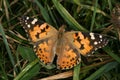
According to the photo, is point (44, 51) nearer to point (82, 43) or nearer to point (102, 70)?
point (82, 43)

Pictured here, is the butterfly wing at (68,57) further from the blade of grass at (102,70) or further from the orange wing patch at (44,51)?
the blade of grass at (102,70)

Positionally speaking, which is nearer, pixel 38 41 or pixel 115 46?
pixel 38 41

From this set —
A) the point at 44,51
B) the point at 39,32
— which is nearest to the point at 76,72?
the point at 44,51

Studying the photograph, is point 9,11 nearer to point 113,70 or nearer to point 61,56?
point 61,56

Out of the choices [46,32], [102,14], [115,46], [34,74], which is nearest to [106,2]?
[102,14]

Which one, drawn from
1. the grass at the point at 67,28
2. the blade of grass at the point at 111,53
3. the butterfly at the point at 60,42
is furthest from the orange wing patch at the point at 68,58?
the blade of grass at the point at 111,53

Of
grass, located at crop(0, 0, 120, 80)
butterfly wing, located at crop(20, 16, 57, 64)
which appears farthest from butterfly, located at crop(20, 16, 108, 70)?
grass, located at crop(0, 0, 120, 80)
